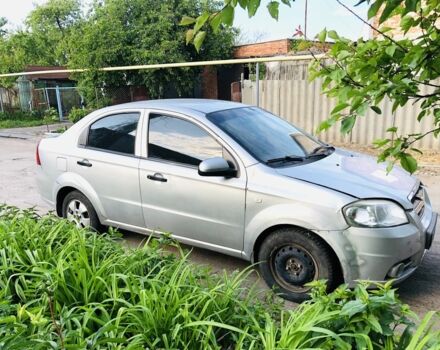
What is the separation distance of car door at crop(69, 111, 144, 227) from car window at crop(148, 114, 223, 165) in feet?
0.80

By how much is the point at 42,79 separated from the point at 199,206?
23218mm

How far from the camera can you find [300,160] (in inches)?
155

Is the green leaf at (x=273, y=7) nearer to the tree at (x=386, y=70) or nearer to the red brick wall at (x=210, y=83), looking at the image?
the tree at (x=386, y=70)

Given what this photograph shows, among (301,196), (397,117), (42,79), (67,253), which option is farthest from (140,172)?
(42,79)

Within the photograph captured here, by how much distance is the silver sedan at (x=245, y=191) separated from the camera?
328 centimetres

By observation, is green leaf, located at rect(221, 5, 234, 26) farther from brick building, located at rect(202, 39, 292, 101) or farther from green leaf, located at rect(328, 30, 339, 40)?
brick building, located at rect(202, 39, 292, 101)

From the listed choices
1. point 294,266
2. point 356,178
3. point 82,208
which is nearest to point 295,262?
point 294,266

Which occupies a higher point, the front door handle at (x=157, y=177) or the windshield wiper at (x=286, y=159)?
the windshield wiper at (x=286, y=159)

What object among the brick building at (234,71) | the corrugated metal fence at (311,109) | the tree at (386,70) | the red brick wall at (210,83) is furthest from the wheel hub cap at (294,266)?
the red brick wall at (210,83)

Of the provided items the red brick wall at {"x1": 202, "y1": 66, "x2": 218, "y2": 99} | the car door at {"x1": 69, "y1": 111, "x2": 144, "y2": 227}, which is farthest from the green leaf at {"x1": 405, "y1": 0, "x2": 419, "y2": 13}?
the red brick wall at {"x1": 202, "y1": 66, "x2": 218, "y2": 99}

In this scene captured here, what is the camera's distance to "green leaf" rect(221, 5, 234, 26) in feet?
4.74

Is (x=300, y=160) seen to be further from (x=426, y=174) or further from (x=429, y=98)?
(x=426, y=174)

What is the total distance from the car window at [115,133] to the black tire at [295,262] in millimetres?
1869

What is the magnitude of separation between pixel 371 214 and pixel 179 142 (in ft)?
6.43
